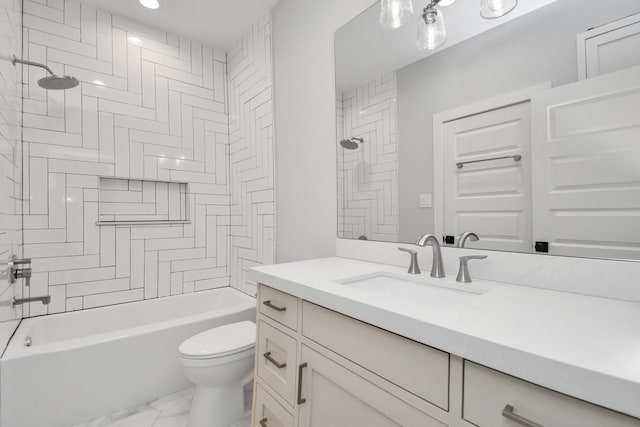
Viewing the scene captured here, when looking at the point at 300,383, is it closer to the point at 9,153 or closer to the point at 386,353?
the point at 386,353

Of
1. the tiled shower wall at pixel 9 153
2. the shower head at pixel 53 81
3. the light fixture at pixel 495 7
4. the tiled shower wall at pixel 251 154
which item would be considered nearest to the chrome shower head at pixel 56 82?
the shower head at pixel 53 81

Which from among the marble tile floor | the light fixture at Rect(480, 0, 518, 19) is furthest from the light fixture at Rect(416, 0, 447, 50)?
the marble tile floor

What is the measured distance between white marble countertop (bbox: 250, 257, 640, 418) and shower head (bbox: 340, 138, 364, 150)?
0.91m

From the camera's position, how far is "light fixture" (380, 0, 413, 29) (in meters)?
1.27

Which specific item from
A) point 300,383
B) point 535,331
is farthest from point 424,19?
point 300,383

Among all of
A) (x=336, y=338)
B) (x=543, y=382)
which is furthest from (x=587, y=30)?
(x=336, y=338)

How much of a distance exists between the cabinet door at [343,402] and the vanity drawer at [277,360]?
7cm

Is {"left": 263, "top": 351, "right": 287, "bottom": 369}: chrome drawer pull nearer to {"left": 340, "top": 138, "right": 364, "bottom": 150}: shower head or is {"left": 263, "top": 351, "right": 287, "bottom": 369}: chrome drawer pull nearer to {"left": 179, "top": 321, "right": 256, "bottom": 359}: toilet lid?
{"left": 179, "top": 321, "right": 256, "bottom": 359}: toilet lid

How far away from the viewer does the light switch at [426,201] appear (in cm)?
130

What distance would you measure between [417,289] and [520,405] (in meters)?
0.63

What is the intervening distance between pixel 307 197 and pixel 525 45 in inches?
52.1

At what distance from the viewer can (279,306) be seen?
1.15 m

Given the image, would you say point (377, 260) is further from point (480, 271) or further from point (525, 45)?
point (525, 45)

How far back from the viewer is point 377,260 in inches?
59.2
